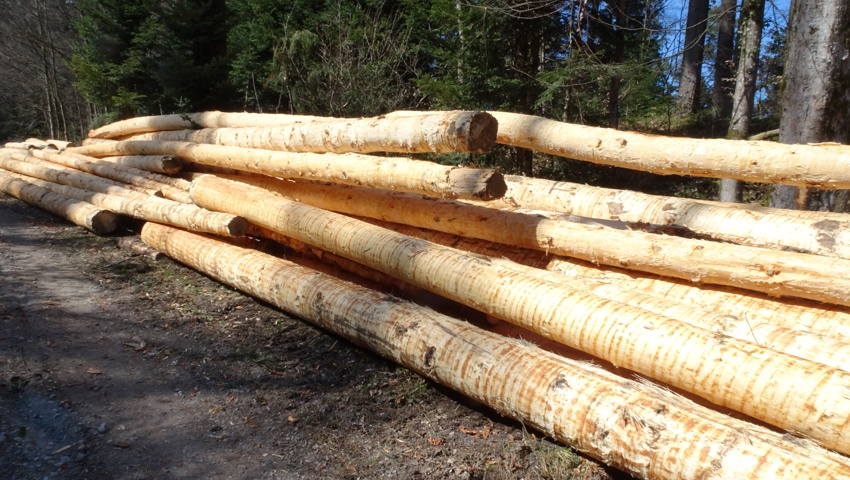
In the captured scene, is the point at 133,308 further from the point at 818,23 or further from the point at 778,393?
the point at 818,23

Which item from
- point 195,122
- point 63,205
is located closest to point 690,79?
point 195,122

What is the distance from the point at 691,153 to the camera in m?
4.44

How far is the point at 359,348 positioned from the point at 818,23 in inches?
215

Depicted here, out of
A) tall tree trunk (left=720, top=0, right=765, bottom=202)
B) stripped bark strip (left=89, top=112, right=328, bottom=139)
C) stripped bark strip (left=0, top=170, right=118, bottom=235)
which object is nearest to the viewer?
stripped bark strip (left=0, top=170, right=118, bottom=235)

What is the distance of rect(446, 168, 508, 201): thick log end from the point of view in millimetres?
4152

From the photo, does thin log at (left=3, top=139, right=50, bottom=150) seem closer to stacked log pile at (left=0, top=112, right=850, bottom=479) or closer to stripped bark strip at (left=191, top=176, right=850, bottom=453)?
stacked log pile at (left=0, top=112, right=850, bottom=479)

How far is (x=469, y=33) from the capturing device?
9.94m

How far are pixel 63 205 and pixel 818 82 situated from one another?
9.52m

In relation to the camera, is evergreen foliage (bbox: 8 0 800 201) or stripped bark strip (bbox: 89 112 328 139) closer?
stripped bark strip (bbox: 89 112 328 139)

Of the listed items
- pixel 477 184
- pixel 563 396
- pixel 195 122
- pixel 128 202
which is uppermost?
pixel 195 122

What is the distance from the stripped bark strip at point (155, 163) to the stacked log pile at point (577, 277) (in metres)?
1.14

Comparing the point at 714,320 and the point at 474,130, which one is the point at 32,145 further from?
the point at 714,320

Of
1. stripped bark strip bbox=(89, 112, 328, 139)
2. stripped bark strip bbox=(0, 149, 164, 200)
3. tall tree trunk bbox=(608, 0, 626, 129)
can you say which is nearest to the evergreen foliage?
tall tree trunk bbox=(608, 0, 626, 129)

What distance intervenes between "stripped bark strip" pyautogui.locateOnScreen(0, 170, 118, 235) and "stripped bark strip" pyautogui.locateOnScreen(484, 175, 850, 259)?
203 inches
